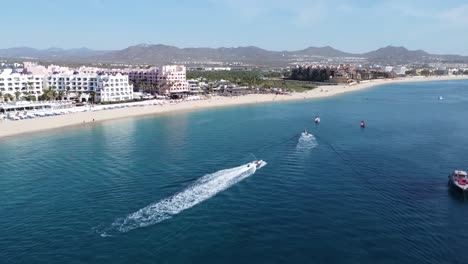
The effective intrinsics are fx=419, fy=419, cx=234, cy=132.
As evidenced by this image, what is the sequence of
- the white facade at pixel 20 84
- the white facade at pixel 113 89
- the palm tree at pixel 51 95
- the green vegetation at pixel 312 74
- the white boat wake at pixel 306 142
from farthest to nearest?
the green vegetation at pixel 312 74 → the white facade at pixel 113 89 → the white facade at pixel 20 84 → the palm tree at pixel 51 95 → the white boat wake at pixel 306 142

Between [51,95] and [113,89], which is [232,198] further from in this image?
[113,89]

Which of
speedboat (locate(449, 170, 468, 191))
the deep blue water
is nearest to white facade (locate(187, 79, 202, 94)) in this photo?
the deep blue water

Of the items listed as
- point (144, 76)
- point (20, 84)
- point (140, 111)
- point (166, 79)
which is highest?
point (144, 76)

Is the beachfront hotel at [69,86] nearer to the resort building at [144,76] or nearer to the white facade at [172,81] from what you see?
the white facade at [172,81]

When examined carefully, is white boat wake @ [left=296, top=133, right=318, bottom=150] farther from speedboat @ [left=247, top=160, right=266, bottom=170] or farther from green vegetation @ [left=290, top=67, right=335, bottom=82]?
green vegetation @ [left=290, top=67, right=335, bottom=82]

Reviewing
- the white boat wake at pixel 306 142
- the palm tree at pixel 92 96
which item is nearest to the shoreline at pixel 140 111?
the palm tree at pixel 92 96

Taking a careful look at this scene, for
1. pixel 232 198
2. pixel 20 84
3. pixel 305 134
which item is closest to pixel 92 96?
pixel 20 84
